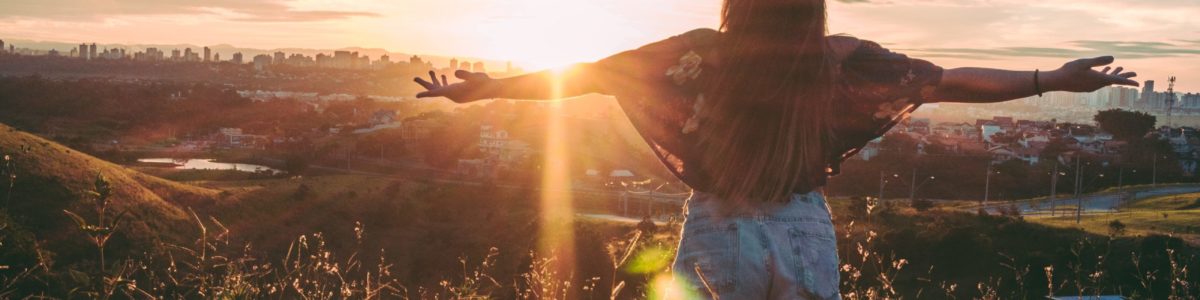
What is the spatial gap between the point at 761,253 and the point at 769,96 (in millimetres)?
212

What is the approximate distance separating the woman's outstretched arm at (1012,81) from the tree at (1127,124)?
47261mm

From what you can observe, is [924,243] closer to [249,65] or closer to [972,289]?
[972,289]

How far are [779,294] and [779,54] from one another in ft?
1.05

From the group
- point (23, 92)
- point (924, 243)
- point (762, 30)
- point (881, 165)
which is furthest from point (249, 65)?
point (762, 30)

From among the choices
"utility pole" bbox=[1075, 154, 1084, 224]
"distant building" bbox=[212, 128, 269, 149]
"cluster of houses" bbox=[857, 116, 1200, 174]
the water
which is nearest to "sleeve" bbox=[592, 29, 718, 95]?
"utility pole" bbox=[1075, 154, 1084, 224]

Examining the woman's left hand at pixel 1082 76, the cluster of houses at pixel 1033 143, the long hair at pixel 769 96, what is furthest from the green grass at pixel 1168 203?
the long hair at pixel 769 96

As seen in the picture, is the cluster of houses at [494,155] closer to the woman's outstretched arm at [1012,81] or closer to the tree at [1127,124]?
the tree at [1127,124]

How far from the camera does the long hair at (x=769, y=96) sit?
50.0 inches

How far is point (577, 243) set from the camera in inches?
704

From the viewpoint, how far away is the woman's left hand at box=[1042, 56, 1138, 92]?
1512 millimetres

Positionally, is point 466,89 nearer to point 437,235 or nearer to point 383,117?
point 437,235

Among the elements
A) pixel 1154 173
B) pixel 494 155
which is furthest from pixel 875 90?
pixel 494 155

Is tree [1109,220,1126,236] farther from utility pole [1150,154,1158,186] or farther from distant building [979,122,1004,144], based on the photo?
distant building [979,122,1004,144]

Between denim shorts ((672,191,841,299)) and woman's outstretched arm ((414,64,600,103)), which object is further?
woman's outstretched arm ((414,64,600,103))
